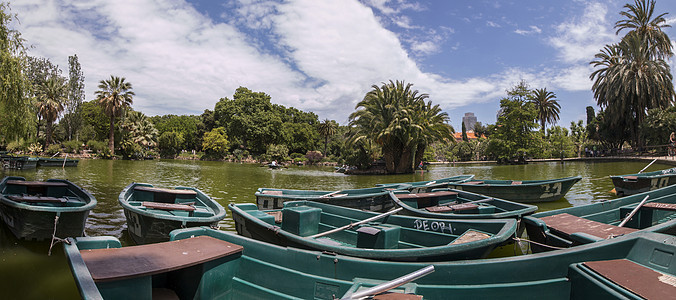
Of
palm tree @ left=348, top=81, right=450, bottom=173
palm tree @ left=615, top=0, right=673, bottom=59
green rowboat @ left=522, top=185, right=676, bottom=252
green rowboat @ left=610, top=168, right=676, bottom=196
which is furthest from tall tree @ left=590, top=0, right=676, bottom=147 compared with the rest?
green rowboat @ left=522, top=185, right=676, bottom=252

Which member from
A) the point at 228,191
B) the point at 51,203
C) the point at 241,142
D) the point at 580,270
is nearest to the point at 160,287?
the point at 580,270

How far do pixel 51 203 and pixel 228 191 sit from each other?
9.62 m

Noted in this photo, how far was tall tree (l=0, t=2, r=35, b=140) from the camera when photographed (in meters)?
11.6

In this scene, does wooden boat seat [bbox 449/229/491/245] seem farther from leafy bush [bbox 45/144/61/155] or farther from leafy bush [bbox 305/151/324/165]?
leafy bush [bbox 45/144/61/155]

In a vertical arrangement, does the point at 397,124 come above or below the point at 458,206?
above

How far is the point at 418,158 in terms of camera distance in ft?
127

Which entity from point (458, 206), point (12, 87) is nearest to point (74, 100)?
point (12, 87)

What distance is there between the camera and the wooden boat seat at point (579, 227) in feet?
17.7

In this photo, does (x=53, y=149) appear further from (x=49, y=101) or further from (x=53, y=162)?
(x=53, y=162)

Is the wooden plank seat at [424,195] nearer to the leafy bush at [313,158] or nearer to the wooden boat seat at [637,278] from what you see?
the wooden boat seat at [637,278]

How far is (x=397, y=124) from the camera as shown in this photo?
33031 millimetres

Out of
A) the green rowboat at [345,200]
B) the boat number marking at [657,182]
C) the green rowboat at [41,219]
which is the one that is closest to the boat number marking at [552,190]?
the boat number marking at [657,182]

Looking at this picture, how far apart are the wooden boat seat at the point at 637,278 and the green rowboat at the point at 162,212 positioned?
6.45 meters

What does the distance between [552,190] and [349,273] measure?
14.1 meters
